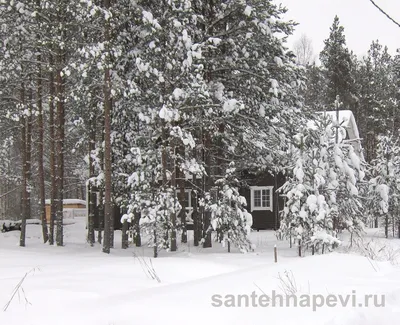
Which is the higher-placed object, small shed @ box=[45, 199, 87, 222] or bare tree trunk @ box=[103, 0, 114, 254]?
bare tree trunk @ box=[103, 0, 114, 254]

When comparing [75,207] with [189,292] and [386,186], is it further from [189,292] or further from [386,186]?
[189,292]

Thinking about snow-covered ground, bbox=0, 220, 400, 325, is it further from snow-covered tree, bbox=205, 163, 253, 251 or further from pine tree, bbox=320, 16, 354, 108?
pine tree, bbox=320, 16, 354, 108

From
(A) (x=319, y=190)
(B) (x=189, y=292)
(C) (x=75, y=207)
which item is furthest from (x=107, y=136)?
(C) (x=75, y=207)

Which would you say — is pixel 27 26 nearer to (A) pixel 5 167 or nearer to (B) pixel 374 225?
(A) pixel 5 167

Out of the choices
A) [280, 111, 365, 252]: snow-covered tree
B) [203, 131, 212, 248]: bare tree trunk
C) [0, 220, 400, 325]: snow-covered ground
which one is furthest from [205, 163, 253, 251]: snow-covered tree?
[0, 220, 400, 325]: snow-covered ground

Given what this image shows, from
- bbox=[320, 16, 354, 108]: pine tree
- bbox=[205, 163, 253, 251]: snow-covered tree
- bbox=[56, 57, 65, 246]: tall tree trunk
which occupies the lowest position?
bbox=[205, 163, 253, 251]: snow-covered tree

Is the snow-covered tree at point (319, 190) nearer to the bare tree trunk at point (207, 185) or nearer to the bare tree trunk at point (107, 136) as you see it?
the bare tree trunk at point (207, 185)

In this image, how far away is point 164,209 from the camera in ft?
42.3

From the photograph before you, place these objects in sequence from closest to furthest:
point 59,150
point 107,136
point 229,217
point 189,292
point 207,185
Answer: point 189,292
point 107,136
point 229,217
point 59,150
point 207,185

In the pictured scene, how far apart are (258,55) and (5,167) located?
1848 cm

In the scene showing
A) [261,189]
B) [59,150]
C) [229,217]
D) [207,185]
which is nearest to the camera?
[229,217]

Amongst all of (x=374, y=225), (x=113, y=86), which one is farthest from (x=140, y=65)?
(x=374, y=225)

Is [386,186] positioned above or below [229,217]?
above

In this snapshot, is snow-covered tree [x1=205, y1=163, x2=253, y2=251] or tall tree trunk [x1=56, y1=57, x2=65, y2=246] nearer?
snow-covered tree [x1=205, y1=163, x2=253, y2=251]
